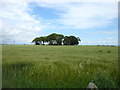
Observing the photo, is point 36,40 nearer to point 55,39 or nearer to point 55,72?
point 55,39

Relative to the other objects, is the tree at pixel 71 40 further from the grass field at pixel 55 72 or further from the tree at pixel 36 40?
the tree at pixel 36 40

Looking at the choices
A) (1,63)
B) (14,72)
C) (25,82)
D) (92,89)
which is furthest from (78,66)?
(1,63)

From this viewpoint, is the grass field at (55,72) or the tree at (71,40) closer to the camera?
the grass field at (55,72)

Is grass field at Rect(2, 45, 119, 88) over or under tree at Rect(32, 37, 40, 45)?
under

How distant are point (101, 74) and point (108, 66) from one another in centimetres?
46

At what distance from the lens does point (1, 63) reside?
9.96ft

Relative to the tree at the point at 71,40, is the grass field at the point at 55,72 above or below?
below

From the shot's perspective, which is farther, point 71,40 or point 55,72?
point 71,40

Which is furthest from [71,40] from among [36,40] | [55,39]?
[36,40]

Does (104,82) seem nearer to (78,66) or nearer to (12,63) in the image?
(78,66)

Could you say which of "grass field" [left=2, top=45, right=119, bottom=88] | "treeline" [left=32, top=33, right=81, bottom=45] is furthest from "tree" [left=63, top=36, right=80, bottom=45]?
"grass field" [left=2, top=45, right=119, bottom=88]

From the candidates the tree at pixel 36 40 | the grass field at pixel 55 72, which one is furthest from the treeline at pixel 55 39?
the grass field at pixel 55 72

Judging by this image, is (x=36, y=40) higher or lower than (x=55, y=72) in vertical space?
higher

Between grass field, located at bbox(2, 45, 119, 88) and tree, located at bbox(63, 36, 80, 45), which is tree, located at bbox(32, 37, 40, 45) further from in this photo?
tree, located at bbox(63, 36, 80, 45)
